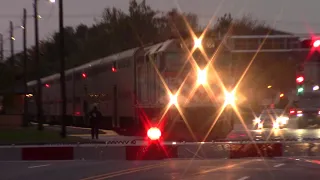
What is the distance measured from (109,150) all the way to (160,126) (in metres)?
5.76

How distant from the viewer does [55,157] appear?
73.9 ft

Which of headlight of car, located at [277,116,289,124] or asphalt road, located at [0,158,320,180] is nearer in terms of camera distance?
asphalt road, located at [0,158,320,180]

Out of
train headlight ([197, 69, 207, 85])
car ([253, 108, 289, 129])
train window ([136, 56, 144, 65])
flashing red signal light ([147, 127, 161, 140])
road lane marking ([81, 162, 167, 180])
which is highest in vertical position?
train window ([136, 56, 144, 65])

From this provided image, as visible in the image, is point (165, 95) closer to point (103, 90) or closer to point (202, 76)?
point (202, 76)

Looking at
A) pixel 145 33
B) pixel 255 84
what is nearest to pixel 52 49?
pixel 145 33

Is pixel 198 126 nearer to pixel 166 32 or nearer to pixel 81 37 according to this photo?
pixel 166 32

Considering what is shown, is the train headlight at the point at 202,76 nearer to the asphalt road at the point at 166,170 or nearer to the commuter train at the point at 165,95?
the commuter train at the point at 165,95

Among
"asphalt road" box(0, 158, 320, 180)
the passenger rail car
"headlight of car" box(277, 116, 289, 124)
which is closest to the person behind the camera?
"asphalt road" box(0, 158, 320, 180)

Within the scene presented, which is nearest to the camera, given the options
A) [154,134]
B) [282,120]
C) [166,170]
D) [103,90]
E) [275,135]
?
Result: [166,170]

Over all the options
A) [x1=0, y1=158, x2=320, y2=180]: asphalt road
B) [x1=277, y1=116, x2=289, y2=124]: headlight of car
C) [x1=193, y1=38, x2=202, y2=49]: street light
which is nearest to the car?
[x1=277, y1=116, x2=289, y2=124]: headlight of car

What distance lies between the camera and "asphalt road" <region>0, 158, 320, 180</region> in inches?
619

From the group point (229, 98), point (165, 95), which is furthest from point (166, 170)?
point (229, 98)

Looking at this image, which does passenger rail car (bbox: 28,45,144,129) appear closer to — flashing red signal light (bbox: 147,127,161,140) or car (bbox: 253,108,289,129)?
flashing red signal light (bbox: 147,127,161,140)

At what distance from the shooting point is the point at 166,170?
17.3 meters
